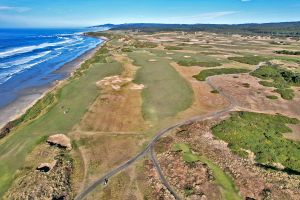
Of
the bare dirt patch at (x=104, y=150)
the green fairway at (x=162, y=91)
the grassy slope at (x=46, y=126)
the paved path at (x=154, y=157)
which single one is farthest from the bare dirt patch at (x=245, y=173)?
the grassy slope at (x=46, y=126)

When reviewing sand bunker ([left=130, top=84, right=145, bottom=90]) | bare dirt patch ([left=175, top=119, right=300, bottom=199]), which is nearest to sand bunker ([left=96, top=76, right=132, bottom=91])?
sand bunker ([left=130, top=84, right=145, bottom=90])

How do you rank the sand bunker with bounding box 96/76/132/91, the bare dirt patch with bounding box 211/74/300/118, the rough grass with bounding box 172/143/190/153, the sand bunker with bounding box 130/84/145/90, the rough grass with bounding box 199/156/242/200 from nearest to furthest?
the rough grass with bounding box 199/156/242/200, the rough grass with bounding box 172/143/190/153, the bare dirt patch with bounding box 211/74/300/118, the sand bunker with bounding box 130/84/145/90, the sand bunker with bounding box 96/76/132/91

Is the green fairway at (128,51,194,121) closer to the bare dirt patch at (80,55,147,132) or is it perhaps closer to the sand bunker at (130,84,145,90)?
the sand bunker at (130,84,145,90)

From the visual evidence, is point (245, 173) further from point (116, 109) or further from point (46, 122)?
point (46, 122)

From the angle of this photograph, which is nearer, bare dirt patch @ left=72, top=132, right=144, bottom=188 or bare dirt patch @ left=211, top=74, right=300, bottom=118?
bare dirt patch @ left=72, top=132, right=144, bottom=188

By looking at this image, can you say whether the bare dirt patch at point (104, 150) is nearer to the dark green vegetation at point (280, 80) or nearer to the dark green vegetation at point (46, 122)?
the dark green vegetation at point (46, 122)

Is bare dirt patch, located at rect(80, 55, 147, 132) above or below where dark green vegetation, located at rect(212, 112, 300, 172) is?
above

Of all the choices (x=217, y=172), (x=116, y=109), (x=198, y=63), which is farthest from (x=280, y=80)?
(x=217, y=172)
